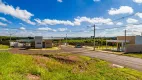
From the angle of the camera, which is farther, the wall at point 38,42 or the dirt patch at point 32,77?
the wall at point 38,42

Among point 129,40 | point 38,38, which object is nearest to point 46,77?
point 129,40

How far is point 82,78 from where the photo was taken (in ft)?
43.3

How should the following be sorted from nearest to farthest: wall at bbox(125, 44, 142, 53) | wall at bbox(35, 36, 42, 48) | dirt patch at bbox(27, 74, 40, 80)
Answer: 1. dirt patch at bbox(27, 74, 40, 80)
2. wall at bbox(125, 44, 142, 53)
3. wall at bbox(35, 36, 42, 48)

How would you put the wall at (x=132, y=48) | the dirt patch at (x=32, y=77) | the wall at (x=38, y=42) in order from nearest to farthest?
the dirt patch at (x=32, y=77)
the wall at (x=132, y=48)
the wall at (x=38, y=42)

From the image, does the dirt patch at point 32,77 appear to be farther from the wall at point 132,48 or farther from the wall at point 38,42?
the wall at point 38,42

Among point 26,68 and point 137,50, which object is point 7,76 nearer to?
point 26,68

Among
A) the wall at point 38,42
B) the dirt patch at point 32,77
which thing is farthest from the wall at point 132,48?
the dirt patch at point 32,77

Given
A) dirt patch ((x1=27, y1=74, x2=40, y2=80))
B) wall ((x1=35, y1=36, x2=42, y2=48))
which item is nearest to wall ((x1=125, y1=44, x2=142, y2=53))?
wall ((x1=35, y1=36, x2=42, y2=48))

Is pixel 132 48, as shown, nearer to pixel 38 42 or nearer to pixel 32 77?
pixel 38 42

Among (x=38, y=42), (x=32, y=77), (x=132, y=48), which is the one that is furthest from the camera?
(x=38, y=42)

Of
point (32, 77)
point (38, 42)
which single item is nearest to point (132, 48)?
point (38, 42)

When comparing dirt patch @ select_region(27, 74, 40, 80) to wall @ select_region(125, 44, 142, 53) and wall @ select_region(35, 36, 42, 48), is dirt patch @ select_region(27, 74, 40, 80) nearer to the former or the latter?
wall @ select_region(125, 44, 142, 53)

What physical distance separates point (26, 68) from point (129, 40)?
42.9 meters

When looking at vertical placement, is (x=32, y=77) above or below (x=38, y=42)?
below
